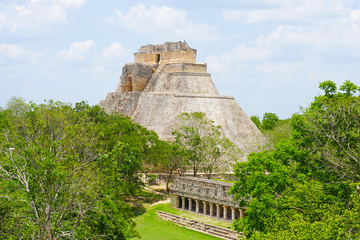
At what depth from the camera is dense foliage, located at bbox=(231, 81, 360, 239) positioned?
18.3 meters

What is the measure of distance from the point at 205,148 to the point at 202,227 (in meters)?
12.6

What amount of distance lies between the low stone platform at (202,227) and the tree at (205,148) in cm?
908

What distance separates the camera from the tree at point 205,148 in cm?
3997

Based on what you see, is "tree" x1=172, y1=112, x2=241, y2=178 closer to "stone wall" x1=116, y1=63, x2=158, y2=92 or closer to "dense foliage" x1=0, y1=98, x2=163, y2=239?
"stone wall" x1=116, y1=63, x2=158, y2=92

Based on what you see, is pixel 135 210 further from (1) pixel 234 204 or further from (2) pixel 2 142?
(2) pixel 2 142

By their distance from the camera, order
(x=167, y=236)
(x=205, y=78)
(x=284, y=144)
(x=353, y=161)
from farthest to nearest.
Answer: (x=205, y=78), (x=167, y=236), (x=284, y=144), (x=353, y=161)

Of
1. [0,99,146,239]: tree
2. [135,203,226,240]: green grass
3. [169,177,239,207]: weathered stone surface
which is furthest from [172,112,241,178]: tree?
[0,99,146,239]: tree

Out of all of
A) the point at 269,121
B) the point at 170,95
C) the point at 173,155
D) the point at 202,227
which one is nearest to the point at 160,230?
the point at 202,227

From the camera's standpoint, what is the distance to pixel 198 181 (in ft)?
107

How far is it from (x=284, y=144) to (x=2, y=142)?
46.9ft

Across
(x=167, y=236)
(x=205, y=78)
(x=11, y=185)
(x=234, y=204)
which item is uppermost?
(x=205, y=78)

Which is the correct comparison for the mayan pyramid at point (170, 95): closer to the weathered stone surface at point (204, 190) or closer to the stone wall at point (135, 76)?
the stone wall at point (135, 76)

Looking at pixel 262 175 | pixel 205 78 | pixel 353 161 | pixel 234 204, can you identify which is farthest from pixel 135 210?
pixel 205 78

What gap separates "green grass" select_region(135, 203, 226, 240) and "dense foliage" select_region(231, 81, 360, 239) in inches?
300
